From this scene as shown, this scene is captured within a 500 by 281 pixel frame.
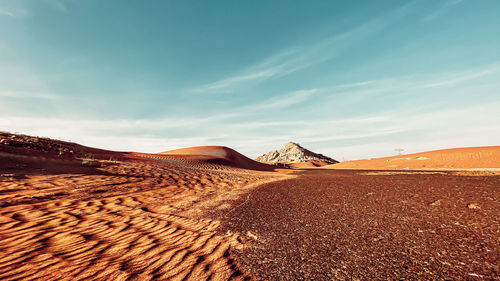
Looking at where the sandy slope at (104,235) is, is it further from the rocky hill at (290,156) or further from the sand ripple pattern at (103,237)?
the rocky hill at (290,156)

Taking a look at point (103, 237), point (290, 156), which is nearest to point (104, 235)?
point (103, 237)

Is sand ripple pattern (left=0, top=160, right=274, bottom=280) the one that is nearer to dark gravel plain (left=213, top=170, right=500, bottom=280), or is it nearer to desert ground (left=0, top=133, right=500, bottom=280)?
desert ground (left=0, top=133, right=500, bottom=280)

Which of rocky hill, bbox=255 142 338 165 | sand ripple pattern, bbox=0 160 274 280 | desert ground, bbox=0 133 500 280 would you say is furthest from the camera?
rocky hill, bbox=255 142 338 165

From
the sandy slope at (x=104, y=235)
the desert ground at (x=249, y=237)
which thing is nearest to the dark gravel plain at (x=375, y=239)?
the desert ground at (x=249, y=237)

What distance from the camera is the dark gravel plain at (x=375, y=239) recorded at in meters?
2.14

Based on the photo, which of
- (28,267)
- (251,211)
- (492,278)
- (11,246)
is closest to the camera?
(492,278)

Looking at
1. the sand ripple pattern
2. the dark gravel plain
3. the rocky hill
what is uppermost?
the rocky hill

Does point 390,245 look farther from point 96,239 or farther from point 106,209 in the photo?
point 106,209

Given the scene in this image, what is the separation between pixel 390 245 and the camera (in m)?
2.71

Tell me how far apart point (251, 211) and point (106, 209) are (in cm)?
362

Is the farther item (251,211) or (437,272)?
(251,211)

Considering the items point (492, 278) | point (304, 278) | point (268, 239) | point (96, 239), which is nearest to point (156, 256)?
point (96, 239)

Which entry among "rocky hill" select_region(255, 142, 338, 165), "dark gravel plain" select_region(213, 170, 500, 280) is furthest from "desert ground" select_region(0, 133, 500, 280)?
"rocky hill" select_region(255, 142, 338, 165)

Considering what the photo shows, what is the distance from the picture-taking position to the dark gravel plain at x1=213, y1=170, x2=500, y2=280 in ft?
7.01
